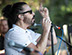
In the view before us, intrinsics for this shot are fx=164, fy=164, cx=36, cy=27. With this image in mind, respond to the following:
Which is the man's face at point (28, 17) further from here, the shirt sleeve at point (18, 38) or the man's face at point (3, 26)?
the man's face at point (3, 26)

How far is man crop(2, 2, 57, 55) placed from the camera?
4.32 ft

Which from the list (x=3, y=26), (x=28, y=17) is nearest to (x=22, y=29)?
(x=28, y=17)

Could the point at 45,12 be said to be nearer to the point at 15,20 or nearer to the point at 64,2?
the point at 15,20

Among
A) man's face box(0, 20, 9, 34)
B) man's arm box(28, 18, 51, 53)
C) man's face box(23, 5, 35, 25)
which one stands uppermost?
man's face box(23, 5, 35, 25)

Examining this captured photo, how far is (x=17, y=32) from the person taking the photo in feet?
4.57

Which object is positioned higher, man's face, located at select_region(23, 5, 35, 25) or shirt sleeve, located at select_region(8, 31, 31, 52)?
man's face, located at select_region(23, 5, 35, 25)

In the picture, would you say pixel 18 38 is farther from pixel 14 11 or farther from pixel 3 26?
pixel 3 26

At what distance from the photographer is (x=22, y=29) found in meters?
1.47

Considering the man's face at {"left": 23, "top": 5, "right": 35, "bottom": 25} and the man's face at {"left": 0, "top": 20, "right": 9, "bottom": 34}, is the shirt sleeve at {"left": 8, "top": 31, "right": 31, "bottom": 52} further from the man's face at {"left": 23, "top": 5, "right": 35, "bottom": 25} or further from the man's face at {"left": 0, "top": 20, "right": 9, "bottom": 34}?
the man's face at {"left": 0, "top": 20, "right": 9, "bottom": 34}

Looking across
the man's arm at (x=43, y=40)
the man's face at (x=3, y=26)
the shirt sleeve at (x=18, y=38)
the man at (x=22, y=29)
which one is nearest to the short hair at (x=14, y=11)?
the man at (x=22, y=29)

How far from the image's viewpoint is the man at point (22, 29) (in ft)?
4.32

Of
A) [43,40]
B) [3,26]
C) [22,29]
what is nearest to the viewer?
[43,40]

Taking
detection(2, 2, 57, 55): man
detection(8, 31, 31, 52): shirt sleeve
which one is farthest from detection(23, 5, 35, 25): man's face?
detection(8, 31, 31, 52): shirt sleeve

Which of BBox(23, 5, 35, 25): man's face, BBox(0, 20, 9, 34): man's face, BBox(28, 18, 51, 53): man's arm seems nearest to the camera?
BBox(28, 18, 51, 53): man's arm
